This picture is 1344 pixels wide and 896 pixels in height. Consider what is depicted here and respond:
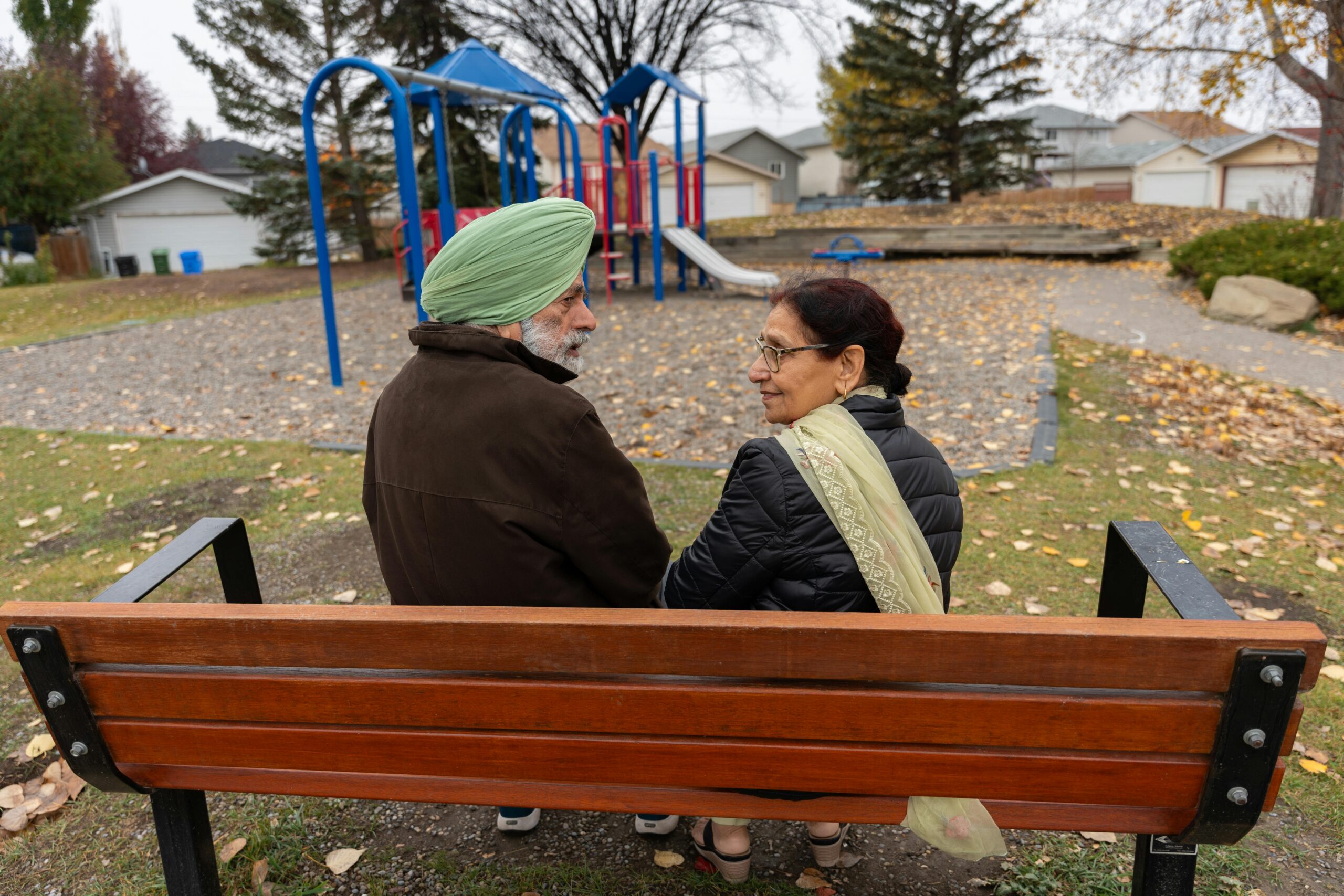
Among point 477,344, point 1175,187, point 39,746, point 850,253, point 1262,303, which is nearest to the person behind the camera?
point 477,344

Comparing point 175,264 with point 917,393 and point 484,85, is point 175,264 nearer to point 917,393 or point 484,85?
point 484,85

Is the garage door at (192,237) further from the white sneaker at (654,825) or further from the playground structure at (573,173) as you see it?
the white sneaker at (654,825)

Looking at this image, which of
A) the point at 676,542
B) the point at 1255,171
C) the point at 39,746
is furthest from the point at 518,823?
the point at 1255,171

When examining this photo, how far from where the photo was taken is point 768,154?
198 feet

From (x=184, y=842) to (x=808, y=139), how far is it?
7345 centimetres

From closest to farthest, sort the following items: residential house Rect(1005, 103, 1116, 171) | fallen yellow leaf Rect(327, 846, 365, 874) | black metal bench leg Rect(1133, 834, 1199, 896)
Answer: black metal bench leg Rect(1133, 834, 1199, 896) → fallen yellow leaf Rect(327, 846, 365, 874) → residential house Rect(1005, 103, 1116, 171)

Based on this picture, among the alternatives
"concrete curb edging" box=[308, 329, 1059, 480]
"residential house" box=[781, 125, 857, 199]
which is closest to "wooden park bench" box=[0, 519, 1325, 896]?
"concrete curb edging" box=[308, 329, 1059, 480]

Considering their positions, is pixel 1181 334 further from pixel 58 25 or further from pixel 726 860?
pixel 58 25

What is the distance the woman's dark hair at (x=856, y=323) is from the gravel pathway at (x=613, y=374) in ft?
12.4

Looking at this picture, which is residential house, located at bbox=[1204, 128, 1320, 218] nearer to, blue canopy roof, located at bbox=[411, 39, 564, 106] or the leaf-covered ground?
the leaf-covered ground

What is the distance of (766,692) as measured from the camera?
1.63 meters

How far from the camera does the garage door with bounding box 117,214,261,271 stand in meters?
34.5

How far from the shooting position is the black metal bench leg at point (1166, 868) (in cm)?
175

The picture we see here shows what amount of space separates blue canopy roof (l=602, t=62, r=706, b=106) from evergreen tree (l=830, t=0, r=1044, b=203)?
38.5 ft
